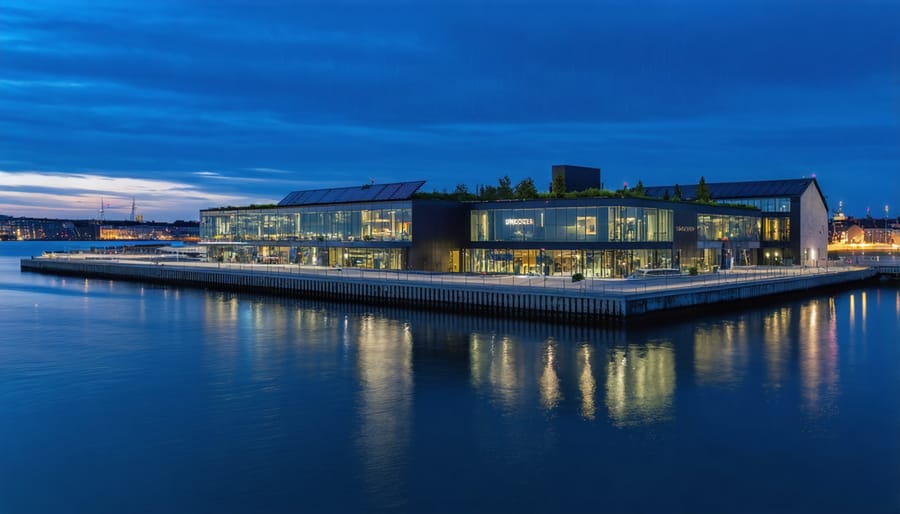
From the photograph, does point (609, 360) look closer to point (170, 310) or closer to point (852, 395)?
point (852, 395)

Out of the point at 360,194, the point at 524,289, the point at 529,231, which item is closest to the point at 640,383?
the point at 524,289

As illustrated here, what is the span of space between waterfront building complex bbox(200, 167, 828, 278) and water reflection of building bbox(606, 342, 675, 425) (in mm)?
33123

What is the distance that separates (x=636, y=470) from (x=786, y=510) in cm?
476

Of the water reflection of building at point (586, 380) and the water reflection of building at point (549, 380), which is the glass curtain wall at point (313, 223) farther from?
the water reflection of building at point (586, 380)

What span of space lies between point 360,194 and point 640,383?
229ft

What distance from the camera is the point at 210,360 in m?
43.5

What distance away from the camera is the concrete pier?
56750 mm

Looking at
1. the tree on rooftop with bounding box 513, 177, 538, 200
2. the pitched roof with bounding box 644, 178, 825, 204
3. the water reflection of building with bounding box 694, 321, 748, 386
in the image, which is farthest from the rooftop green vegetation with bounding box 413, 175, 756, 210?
the water reflection of building with bounding box 694, 321, 748, 386

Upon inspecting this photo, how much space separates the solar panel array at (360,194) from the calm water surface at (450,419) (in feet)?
128

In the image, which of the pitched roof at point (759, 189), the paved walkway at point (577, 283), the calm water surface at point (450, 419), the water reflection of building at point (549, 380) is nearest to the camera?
the calm water surface at point (450, 419)

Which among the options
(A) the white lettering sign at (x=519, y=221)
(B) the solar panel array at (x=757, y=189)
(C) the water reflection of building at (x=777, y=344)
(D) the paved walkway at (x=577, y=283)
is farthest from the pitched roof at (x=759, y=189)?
(C) the water reflection of building at (x=777, y=344)

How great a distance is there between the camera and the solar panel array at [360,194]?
9244 cm

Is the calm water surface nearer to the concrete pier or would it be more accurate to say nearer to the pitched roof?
the concrete pier

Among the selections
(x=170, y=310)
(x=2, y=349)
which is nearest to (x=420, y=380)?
(x=2, y=349)
